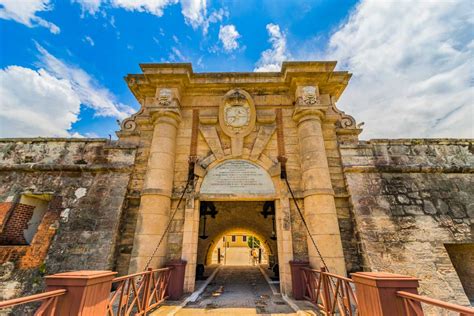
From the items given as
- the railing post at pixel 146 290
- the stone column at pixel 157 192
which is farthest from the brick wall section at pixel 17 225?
the railing post at pixel 146 290

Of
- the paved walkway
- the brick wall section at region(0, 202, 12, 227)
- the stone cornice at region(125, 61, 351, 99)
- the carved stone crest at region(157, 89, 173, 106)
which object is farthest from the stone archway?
the brick wall section at region(0, 202, 12, 227)

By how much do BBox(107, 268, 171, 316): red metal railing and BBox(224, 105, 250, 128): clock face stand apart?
13.7ft

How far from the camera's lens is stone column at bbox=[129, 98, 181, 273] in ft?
16.8

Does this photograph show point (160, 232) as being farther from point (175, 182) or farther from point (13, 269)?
point (13, 269)

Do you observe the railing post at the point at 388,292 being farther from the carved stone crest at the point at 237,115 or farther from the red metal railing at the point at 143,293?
the carved stone crest at the point at 237,115

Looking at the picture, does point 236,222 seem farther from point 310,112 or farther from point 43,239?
point 43,239

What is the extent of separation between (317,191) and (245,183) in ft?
6.09

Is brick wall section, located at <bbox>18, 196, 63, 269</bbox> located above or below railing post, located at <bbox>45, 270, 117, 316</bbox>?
above

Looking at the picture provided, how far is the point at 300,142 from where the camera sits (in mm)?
6195

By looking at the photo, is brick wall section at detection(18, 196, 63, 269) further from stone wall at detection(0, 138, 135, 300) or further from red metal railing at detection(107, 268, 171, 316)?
red metal railing at detection(107, 268, 171, 316)

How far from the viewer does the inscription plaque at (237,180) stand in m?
5.88

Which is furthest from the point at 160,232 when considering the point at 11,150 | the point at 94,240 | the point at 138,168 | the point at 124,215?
the point at 11,150

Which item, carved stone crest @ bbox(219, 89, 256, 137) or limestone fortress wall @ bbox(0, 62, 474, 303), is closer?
limestone fortress wall @ bbox(0, 62, 474, 303)

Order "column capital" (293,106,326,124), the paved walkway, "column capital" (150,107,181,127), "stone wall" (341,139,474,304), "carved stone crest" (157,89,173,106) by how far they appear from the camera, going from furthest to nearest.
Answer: "carved stone crest" (157,89,173,106) → "column capital" (150,107,181,127) → "column capital" (293,106,326,124) → "stone wall" (341,139,474,304) → the paved walkway
